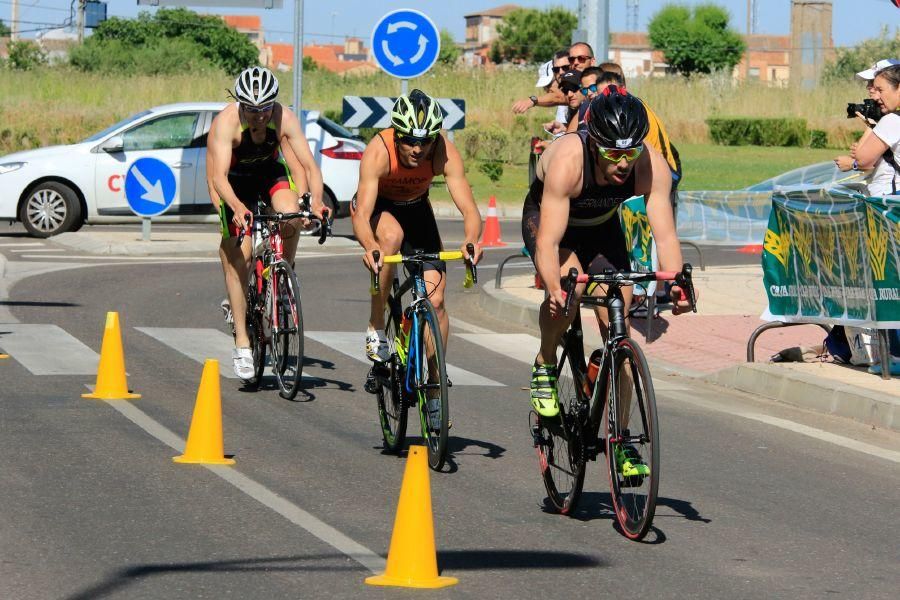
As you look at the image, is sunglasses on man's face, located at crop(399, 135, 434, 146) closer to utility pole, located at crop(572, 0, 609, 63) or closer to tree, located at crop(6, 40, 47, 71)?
utility pole, located at crop(572, 0, 609, 63)

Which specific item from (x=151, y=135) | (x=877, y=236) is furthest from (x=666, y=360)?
(x=151, y=135)

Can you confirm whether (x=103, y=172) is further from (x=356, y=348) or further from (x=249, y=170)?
(x=249, y=170)

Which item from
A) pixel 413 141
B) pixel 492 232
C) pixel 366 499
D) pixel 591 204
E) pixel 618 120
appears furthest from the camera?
pixel 492 232

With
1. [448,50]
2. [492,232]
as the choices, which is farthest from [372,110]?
[448,50]

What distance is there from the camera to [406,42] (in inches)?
749

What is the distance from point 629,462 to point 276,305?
4185 mm

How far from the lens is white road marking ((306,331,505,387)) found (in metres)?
11.4

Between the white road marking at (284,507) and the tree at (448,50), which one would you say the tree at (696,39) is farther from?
the white road marking at (284,507)

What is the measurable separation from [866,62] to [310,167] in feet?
296

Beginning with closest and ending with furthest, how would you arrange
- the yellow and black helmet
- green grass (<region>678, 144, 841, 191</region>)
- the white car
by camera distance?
the yellow and black helmet → the white car → green grass (<region>678, 144, 841, 191</region>)

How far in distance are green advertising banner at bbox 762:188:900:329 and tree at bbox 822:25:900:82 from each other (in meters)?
83.3

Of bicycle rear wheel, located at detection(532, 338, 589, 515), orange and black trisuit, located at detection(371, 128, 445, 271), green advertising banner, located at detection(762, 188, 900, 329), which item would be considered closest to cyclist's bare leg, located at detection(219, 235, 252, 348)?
orange and black trisuit, located at detection(371, 128, 445, 271)

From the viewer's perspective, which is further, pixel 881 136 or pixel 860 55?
pixel 860 55

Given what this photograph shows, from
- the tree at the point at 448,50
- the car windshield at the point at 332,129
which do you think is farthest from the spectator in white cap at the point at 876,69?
the tree at the point at 448,50
